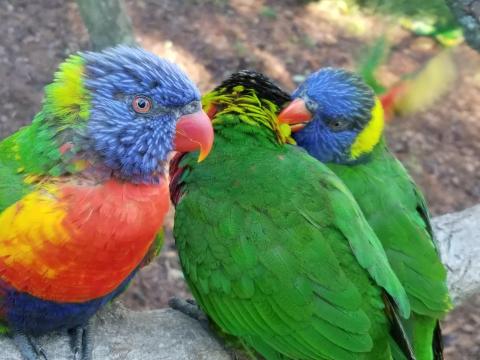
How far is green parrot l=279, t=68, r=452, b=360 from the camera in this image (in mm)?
2305

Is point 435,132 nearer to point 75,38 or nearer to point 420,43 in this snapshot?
point 420,43

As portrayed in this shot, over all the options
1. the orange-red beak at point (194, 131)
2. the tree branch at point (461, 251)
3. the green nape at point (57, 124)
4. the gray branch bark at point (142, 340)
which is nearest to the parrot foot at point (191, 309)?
the gray branch bark at point (142, 340)

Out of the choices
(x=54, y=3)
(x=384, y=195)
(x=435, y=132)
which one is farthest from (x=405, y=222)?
(x=54, y=3)

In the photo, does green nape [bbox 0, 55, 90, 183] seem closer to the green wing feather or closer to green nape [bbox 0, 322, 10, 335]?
green nape [bbox 0, 322, 10, 335]

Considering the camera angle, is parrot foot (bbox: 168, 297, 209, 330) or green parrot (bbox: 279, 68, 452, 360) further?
parrot foot (bbox: 168, 297, 209, 330)

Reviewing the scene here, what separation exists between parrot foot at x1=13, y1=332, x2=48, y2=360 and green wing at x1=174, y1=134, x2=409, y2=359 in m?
0.55

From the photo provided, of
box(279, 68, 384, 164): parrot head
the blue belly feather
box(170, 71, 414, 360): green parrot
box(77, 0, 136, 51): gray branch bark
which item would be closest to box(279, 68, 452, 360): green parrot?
box(279, 68, 384, 164): parrot head

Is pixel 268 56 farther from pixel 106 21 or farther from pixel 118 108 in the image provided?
pixel 118 108

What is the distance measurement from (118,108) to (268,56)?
387 cm

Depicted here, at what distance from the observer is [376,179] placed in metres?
2.53

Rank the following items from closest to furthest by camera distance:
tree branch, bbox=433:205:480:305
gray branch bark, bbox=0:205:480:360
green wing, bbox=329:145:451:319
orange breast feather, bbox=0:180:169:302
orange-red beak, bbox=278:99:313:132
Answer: orange breast feather, bbox=0:180:169:302
gray branch bark, bbox=0:205:480:360
green wing, bbox=329:145:451:319
orange-red beak, bbox=278:99:313:132
tree branch, bbox=433:205:480:305

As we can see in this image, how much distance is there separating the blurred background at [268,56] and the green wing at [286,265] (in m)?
1.55

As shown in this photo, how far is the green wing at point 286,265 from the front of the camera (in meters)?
2.05

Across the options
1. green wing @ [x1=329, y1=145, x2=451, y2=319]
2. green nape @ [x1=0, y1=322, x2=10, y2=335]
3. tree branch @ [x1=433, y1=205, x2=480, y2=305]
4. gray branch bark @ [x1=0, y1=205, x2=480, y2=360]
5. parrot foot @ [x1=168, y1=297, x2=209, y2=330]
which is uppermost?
green wing @ [x1=329, y1=145, x2=451, y2=319]
